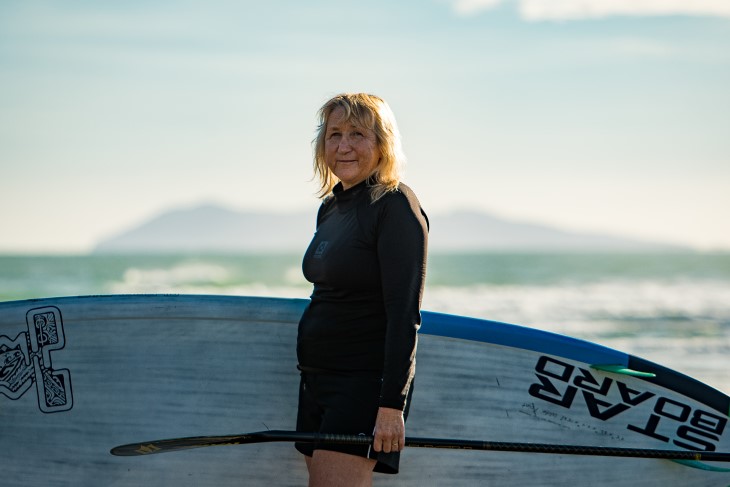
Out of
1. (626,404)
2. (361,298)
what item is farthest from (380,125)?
(626,404)

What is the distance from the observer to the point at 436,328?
3588 mm

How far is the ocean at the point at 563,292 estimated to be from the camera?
12797 millimetres

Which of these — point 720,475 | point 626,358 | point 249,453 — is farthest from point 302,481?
point 720,475

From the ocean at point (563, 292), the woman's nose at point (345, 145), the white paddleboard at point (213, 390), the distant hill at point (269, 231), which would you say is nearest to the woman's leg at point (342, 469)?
the woman's nose at point (345, 145)

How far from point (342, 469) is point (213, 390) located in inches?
49.2

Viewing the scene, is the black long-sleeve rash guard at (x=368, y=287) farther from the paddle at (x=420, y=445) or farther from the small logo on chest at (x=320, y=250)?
the paddle at (x=420, y=445)

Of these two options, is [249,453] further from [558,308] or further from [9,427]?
[558,308]

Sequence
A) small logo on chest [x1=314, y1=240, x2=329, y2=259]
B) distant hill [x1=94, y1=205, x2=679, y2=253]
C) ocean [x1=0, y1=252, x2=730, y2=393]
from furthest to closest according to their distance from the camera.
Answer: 1. distant hill [x1=94, y1=205, x2=679, y2=253]
2. ocean [x1=0, y1=252, x2=730, y2=393]
3. small logo on chest [x1=314, y1=240, x2=329, y2=259]

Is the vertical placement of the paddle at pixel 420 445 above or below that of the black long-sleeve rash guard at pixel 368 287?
below

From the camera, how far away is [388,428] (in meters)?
2.40

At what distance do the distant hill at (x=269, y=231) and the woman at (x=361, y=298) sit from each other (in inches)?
5457

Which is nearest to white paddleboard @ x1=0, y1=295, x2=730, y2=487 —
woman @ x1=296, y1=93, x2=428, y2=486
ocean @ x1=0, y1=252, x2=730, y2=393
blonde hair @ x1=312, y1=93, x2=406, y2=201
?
woman @ x1=296, y1=93, x2=428, y2=486

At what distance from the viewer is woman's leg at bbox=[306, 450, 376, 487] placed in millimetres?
2494

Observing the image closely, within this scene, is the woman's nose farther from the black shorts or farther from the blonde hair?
the black shorts
